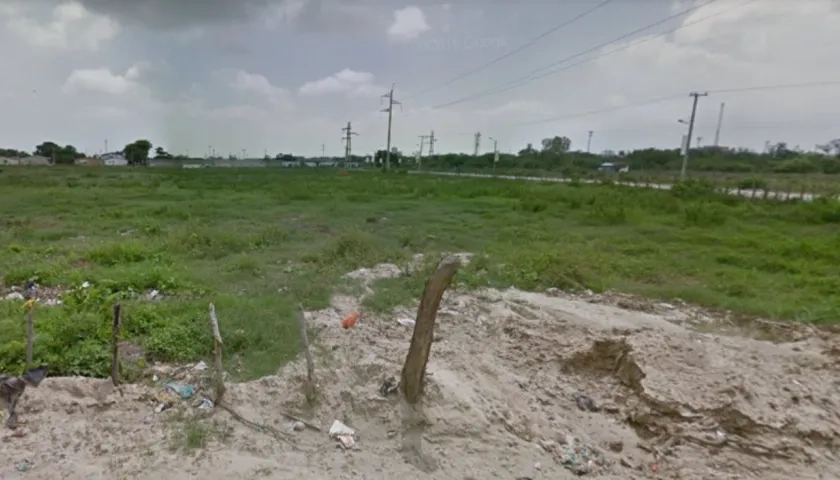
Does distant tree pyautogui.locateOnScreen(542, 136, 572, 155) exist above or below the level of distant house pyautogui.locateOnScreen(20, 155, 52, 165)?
above

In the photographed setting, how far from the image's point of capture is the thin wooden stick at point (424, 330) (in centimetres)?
319

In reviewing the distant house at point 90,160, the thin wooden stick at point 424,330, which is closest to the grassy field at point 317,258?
the thin wooden stick at point 424,330

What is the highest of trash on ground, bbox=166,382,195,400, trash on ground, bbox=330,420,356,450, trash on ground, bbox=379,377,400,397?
trash on ground, bbox=379,377,400,397

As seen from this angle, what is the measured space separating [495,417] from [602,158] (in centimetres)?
5217

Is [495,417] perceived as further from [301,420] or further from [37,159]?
[37,159]

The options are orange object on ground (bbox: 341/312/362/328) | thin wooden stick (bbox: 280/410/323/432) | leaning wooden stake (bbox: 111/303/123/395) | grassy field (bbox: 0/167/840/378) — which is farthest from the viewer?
orange object on ground (bbox: 341/312/362/328)

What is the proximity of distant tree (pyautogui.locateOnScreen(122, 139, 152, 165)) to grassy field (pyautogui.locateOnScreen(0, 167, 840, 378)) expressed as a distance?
37.8m

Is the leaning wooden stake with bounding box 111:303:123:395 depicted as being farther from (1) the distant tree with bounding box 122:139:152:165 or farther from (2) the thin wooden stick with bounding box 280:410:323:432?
(1) the distant tree with bounding box 122:139:152:165

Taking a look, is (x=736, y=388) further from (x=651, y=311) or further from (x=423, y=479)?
(x=423, y=479)

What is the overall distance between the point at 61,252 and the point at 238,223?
14.5ft

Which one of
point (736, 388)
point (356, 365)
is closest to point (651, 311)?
point (736, 388)

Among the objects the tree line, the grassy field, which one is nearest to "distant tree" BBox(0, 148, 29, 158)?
the tree line

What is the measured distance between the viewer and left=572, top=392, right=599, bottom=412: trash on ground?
3.80 metres

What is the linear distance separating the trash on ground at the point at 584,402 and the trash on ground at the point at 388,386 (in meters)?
1.57
